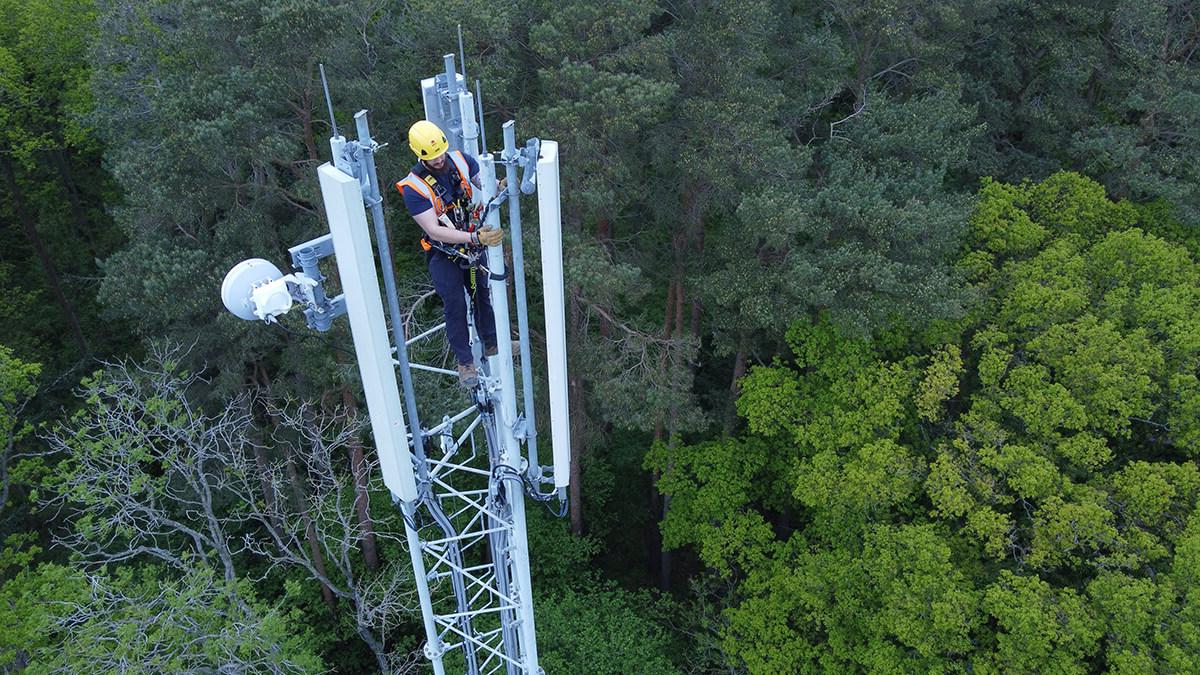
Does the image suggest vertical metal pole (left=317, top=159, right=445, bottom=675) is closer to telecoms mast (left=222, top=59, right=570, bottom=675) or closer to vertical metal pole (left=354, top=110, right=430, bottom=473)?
telecoms mast (left=222, top=59, right=570, bottom=675)

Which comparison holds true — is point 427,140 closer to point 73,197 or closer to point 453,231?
point 453,231

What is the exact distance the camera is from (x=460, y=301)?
18.8 feet

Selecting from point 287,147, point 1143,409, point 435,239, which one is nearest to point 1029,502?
point 1143,409

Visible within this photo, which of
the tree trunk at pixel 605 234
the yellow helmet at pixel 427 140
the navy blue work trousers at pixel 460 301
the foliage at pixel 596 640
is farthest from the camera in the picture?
the tree trunk at pixel 605 234

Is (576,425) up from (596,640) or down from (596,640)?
up

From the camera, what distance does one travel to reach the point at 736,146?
12609 mm

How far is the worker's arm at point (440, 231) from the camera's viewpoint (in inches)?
198

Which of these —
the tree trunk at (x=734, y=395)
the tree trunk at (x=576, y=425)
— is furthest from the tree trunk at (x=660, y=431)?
the tree trunk at (x=576, y=425)

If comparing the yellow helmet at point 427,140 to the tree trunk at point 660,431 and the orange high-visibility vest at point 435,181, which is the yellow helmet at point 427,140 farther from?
the tree trunk at point 660,431

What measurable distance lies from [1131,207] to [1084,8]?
4.96 m

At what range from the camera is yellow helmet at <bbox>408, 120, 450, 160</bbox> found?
480cm

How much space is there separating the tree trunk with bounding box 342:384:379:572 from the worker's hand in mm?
9340

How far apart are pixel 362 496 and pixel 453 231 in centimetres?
1155

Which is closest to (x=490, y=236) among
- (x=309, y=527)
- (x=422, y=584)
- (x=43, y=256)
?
(x=422, y=584)
